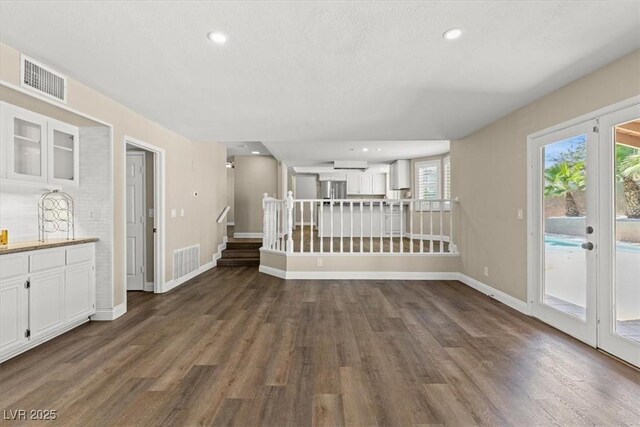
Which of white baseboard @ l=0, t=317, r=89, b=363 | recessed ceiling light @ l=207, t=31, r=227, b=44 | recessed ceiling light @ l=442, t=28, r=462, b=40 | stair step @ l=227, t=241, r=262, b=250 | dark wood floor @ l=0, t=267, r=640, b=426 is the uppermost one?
recessed ceiling light @ l=207, t=31, r=227, b=44

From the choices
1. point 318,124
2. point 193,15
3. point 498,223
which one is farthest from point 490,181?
point 193,15

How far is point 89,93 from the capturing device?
10.3 ft

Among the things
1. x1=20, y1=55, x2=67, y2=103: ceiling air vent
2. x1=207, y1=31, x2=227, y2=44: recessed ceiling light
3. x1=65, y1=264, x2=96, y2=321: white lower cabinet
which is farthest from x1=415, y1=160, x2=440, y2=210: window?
x1=20, y1=55, x2=67, y2=103: ceiling air vent

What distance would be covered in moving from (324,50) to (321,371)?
97.4 inches

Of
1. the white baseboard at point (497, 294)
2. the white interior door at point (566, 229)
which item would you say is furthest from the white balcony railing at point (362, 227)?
the white interior door at point (566, 229)

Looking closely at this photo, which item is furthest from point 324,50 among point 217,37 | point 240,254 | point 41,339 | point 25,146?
point 240,254

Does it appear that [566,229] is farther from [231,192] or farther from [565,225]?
[231,192]

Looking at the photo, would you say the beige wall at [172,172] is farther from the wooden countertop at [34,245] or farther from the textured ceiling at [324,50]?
the wooden countertop at [34,245]

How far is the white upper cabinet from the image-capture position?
2.59m

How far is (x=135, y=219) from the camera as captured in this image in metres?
4.73

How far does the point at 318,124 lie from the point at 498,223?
287 centimetres

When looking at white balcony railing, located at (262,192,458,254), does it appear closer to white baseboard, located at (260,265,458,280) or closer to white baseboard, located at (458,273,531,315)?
white baseboard, located at (260,265,458,280)

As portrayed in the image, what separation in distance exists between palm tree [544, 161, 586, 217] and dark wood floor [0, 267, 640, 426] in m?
1.31

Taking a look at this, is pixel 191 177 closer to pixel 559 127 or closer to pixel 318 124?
pixel 318 124
